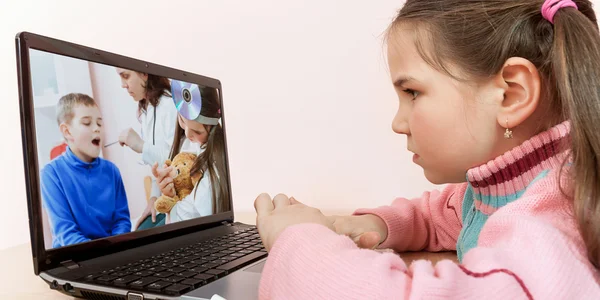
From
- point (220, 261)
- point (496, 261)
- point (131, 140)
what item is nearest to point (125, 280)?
point (220, 261)

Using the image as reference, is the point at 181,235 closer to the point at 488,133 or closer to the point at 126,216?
the point at 126,216

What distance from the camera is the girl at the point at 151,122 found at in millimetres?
677

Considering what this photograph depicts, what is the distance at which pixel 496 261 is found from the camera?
360 millimetres

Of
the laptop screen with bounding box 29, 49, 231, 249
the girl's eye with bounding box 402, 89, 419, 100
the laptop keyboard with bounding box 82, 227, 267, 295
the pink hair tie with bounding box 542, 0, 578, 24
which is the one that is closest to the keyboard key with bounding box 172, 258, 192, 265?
the laptop keyboard with bounding box 82, 227, 267, 295

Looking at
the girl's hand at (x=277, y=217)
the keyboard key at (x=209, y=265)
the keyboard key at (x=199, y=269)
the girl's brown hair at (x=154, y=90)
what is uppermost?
the girl's brown hair at (x=154, y=90)

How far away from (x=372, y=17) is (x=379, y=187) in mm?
390

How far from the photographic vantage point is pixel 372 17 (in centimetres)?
107

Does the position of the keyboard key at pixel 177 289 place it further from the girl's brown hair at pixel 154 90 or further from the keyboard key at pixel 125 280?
the girl's brown hair at pixel 154 90

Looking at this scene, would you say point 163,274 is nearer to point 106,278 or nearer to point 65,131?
point 106,278

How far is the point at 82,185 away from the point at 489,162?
498mm

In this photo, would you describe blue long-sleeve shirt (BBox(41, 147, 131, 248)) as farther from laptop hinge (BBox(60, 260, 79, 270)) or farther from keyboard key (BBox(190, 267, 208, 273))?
keyboard key (BBox(190, 267, 208, 273))

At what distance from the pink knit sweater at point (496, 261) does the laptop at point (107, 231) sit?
0.29 ft

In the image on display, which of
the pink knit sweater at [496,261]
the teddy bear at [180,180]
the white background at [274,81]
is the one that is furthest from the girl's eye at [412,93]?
the white background at [274,81]

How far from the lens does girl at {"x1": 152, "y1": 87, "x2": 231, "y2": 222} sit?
0.74 meters
